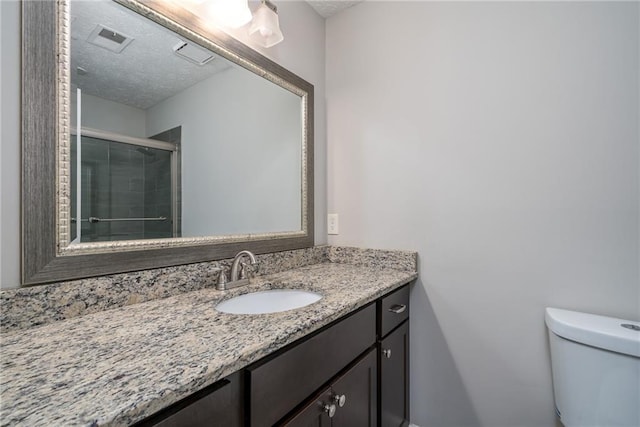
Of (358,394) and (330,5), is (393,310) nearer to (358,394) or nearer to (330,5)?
(358,394)

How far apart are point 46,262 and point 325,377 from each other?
816mm

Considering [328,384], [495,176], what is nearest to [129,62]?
[328,384]

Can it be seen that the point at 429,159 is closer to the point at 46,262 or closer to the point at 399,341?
the point at 399,341

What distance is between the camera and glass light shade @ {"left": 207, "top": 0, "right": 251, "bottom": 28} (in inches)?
41.4

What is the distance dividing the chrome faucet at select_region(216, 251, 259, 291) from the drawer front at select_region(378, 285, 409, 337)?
567mm

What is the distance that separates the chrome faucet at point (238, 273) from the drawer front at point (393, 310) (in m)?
0.57

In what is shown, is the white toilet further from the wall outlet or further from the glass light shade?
the glass light shade

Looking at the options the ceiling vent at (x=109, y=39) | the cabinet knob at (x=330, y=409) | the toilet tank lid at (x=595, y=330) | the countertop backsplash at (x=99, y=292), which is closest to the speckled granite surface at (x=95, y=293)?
the countertop backsplash at (x=99, y=292)

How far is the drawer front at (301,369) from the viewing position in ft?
2.03

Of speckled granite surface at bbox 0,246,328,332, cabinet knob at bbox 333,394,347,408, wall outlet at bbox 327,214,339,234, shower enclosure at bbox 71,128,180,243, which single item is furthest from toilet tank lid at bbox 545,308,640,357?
shower enclosure at bbox 71,128,180,243

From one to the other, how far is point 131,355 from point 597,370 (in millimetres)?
1341

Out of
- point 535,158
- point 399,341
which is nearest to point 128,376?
point 399,341

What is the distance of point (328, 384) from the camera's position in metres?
0.84

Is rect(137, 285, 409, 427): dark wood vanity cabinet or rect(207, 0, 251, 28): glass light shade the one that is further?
rect(207, 0, 251, 28): glass light shade
